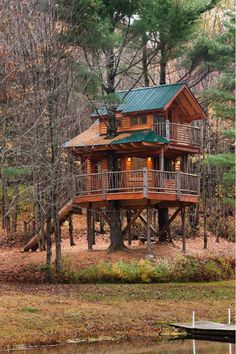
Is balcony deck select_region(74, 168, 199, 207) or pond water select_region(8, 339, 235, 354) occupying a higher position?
balcony deck select_region(74, 168, 199, 207)

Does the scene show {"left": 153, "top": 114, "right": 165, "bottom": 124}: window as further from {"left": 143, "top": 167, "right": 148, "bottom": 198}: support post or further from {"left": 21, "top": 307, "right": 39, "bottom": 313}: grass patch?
{"left": 21, "top": 307, "right": 39, "bottom": 313}: grass patch

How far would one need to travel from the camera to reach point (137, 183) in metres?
35.0

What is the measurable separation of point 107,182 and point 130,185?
1.22 metres

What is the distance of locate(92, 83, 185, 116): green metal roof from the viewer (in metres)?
35.8

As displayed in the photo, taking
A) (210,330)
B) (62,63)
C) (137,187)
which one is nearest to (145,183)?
(137,187)

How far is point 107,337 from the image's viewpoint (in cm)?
2164

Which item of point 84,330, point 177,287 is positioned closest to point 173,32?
point 177,287

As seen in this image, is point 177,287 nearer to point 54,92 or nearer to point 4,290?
point 4,290

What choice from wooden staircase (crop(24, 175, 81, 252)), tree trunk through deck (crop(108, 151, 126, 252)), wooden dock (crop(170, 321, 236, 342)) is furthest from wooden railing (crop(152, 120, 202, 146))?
wooden dock (crop(170, 321, 236, 342))

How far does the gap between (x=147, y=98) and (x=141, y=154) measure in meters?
2.98

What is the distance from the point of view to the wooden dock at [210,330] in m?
21.5

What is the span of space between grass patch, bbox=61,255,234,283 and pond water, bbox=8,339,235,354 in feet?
30.4

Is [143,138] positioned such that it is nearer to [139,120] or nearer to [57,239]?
[139,120]

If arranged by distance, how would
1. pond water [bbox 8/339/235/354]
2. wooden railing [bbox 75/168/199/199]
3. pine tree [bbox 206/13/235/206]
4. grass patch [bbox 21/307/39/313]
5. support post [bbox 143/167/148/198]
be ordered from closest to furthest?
pond water [bbox 8/339/235/354] → grass patch [bbox 21/307/39/313] → pine tree [bbox 206/13/235/206] → support post [bbox 143/167/148/198] → wooden railing [bbox 75/168/199/199]
